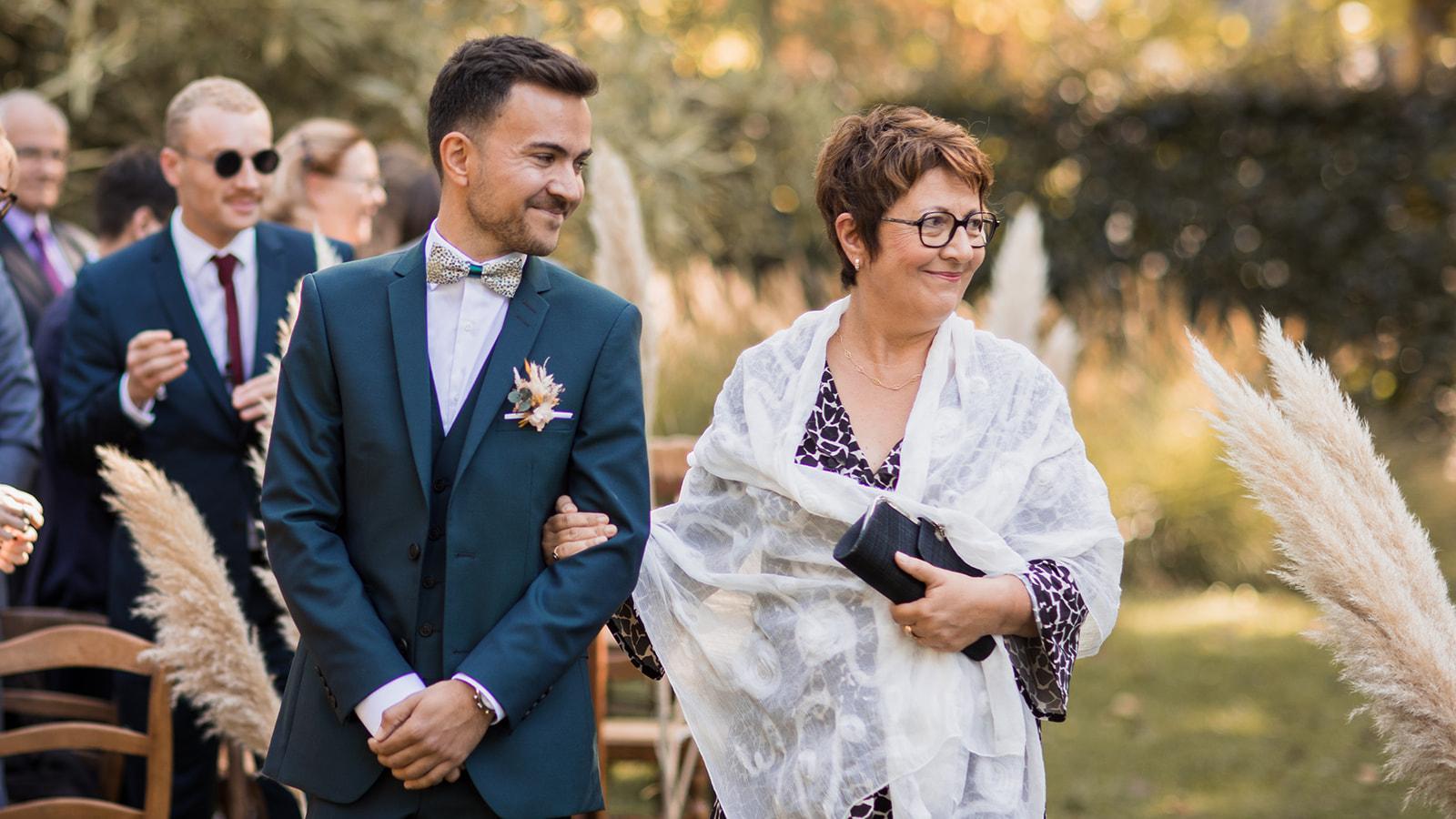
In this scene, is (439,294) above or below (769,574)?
above

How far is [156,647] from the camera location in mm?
3363

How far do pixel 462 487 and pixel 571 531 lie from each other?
0.20 m

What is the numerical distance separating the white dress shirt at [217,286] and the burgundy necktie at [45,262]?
1.55m

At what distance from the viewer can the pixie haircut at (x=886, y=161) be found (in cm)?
276

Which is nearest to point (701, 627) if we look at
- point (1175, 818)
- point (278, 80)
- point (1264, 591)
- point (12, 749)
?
point (12, 749)

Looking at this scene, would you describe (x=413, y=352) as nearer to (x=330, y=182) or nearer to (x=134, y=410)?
(x=134, y=410)

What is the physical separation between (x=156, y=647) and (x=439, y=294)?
127 cm

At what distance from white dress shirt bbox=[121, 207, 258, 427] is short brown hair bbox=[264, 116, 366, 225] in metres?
0.73

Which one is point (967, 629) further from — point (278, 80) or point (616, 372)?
point (278, 80)

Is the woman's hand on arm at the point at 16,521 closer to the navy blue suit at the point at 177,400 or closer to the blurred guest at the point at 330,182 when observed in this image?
the navy blue suit at the point at 177,400

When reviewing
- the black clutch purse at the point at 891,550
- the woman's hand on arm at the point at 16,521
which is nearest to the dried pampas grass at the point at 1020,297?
the black clutch purse at the point at 891,550

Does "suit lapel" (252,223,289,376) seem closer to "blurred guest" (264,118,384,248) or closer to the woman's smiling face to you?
"blurred guest" (264,118,384,248)

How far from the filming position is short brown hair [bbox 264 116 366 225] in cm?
488

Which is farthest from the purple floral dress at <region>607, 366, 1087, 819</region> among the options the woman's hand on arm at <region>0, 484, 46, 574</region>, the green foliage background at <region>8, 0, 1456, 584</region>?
the green foliage background at <region>8, 0, 1456, 584</region>
